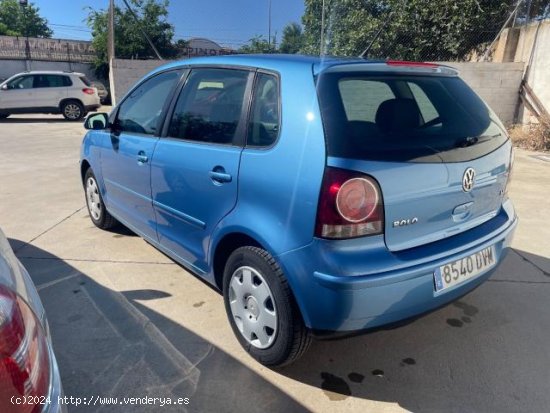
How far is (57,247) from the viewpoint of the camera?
4031 mm

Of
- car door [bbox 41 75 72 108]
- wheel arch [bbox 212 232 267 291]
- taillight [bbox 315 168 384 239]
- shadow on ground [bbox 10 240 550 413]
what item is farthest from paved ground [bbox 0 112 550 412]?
car door [bbox 41 75 72 108]

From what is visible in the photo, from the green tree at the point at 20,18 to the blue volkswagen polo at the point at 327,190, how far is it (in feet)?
178

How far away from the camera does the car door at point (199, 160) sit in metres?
2.46

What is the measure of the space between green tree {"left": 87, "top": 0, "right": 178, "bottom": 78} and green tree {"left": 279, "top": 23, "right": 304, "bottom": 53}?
5.07 meters

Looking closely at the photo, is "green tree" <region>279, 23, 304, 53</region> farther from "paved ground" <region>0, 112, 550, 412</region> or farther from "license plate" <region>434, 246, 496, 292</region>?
"license plate" <region>434, 246, 496, 292</region>

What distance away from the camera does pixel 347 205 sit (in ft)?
6.40

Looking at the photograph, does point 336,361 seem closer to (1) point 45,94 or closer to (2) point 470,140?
(2) point 470,140

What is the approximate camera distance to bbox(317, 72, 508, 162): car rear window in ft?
6.68

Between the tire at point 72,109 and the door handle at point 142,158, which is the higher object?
the door handle at point 142,158

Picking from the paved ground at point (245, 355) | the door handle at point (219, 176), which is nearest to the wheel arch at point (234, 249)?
the door handle at point (219, 176)

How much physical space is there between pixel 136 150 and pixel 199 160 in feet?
2.90

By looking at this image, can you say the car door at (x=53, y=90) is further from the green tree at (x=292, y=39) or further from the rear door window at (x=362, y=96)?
the rear door window at (x=362, y=96)

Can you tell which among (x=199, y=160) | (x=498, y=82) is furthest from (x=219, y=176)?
(x=498, y=82)

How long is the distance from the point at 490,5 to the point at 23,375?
45.9ft
